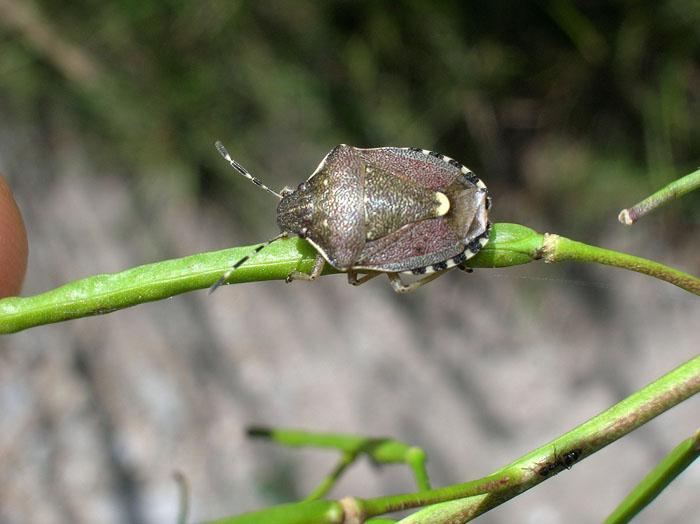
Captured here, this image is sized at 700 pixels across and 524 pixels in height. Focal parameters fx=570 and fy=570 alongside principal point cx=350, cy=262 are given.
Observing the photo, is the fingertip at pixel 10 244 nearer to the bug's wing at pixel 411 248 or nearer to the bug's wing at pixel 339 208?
the bug's wing at pixel 339 208

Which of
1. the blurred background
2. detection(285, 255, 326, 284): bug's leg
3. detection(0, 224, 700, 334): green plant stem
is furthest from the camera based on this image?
the blurred background

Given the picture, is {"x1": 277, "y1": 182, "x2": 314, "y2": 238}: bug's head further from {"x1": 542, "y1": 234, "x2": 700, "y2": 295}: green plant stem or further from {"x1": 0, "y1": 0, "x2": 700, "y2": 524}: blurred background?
{"x1": 0, "y1": 0, "x2": 700, "y2": 524}: blurred background

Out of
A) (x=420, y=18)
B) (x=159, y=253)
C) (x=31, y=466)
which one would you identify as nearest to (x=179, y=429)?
(x=31, y=466)

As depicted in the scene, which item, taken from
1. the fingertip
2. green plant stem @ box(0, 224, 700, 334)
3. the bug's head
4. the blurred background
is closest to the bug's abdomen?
the bug's head

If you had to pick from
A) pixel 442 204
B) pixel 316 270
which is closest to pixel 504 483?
pixel 316 270

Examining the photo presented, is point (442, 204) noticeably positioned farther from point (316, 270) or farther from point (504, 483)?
point (504, 483)

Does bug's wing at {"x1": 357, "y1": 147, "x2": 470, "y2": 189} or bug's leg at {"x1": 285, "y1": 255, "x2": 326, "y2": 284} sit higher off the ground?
bug's wing at {"x1": 357, "y1": 147, "x2": 470, "y2": 189}
